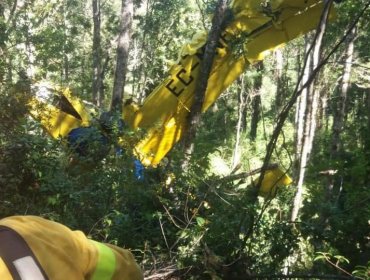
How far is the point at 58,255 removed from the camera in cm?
123

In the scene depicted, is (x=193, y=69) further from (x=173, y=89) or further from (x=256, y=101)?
(x=256, y=101)

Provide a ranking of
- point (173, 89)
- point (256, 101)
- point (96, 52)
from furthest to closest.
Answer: point (256, 101) → point (96, 52) → point (173, 89)

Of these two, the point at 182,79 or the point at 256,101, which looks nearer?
the point at 182,79

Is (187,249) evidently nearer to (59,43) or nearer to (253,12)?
(253,12)

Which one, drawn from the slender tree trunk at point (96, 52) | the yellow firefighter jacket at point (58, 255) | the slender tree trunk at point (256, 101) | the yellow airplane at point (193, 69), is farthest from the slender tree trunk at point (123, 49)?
the slender tree trunk at point (256, 101)

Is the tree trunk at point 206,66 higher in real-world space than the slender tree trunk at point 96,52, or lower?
lower

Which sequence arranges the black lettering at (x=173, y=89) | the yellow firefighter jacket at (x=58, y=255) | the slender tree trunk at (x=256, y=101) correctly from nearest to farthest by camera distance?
1. the yellow firefighter jacket at (x=58, y=255)
2. the black lettering at (x=173, y=89)
3. the slender tree trunk at (x=256, y=101)

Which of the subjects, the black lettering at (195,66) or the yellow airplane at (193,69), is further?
the black lettering at (195,66)

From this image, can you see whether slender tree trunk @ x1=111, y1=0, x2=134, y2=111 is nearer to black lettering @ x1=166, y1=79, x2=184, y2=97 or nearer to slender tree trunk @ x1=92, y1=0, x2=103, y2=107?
black lettering @ x1=166, y1=79, x2=184, y2=97

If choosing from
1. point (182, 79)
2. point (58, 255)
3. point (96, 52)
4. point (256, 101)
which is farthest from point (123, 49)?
point (256, 101)

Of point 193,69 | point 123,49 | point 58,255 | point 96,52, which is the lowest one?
point 58,255

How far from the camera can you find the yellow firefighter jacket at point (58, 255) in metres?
1.14

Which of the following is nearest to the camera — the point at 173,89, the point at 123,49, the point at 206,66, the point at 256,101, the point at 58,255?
the point at 58,255

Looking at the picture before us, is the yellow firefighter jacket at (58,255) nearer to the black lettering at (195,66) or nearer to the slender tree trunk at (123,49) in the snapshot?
the black lettering at (195,66)
